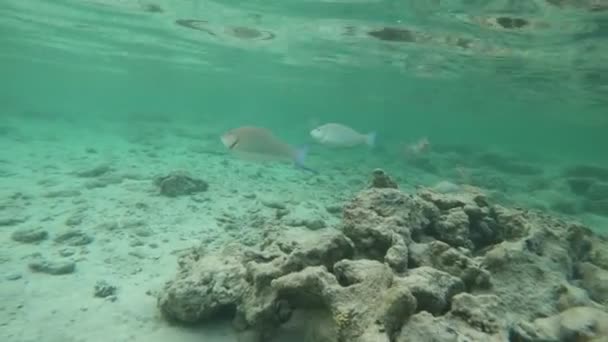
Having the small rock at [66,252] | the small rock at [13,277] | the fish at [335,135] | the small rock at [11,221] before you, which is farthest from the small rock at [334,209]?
the small rock at [13,277]

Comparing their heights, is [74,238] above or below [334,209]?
above

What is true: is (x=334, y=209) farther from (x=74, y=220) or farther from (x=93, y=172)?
(x=93, y=172)

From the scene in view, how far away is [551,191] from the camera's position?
19297 millimetres

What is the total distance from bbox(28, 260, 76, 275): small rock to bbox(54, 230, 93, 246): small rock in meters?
1.02

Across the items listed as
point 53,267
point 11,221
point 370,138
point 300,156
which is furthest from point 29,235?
point 370,138

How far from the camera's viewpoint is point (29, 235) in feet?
22.5

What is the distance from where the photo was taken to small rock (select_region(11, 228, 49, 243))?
679 cm

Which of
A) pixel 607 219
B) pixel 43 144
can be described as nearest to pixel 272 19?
pixel 43 144

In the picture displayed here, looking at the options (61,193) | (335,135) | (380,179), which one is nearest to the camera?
(380,179)

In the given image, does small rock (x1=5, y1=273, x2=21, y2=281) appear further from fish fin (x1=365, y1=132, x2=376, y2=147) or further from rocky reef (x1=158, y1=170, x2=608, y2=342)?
fish fin (x1=365, y1=132, x2=376, y2=147)

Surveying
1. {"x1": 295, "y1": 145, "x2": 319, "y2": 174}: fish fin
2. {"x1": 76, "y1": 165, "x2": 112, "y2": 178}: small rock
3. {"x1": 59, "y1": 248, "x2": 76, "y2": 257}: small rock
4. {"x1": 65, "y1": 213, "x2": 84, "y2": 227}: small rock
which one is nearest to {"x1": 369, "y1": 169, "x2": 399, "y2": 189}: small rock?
{"x1": 295, "y1": 145, "x2": 319, "y2": 174}: fish fin

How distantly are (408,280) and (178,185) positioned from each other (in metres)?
8.43

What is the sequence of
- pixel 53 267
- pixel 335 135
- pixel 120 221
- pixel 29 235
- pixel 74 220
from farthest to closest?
1. pixel 335 135
2. pixel 120 221
3. pixel 74 220
4. pixel 29 235
5. pixel 53 267

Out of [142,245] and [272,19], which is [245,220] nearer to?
[142,245]
